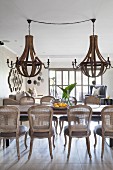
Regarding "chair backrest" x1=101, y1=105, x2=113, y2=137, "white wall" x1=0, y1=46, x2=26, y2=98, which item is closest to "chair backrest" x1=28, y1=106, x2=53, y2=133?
"chair backrest" x1=101, y1=105, x2=113, y2=137

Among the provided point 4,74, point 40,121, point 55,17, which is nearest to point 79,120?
point 40,121

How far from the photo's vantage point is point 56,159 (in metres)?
3.43

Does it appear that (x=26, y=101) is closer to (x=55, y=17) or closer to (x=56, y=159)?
(x=56, y=159)

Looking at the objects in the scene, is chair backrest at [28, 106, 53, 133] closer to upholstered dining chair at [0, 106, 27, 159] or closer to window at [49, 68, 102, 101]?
upholstered dining chair at [0, 106, 27, 159]

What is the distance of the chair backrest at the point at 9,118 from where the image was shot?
3.31 metres

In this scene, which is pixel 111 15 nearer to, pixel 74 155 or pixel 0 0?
pixel 0 0

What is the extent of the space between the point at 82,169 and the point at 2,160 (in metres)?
1.45

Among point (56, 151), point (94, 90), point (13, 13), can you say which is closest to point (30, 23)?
point (13, 13)

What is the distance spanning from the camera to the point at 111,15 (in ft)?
12.9

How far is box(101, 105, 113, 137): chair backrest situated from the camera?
3.34 meters

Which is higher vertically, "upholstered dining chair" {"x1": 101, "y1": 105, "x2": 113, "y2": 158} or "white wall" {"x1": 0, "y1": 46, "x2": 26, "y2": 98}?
"white wall" {"x1": 0, "y1": 46, "x2": 26, "y2": 98}

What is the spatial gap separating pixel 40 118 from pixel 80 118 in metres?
0.74

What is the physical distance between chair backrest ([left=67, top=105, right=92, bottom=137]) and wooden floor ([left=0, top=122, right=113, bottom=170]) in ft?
1.59

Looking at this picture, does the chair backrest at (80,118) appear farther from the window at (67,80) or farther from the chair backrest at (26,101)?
the window at (67,80)
